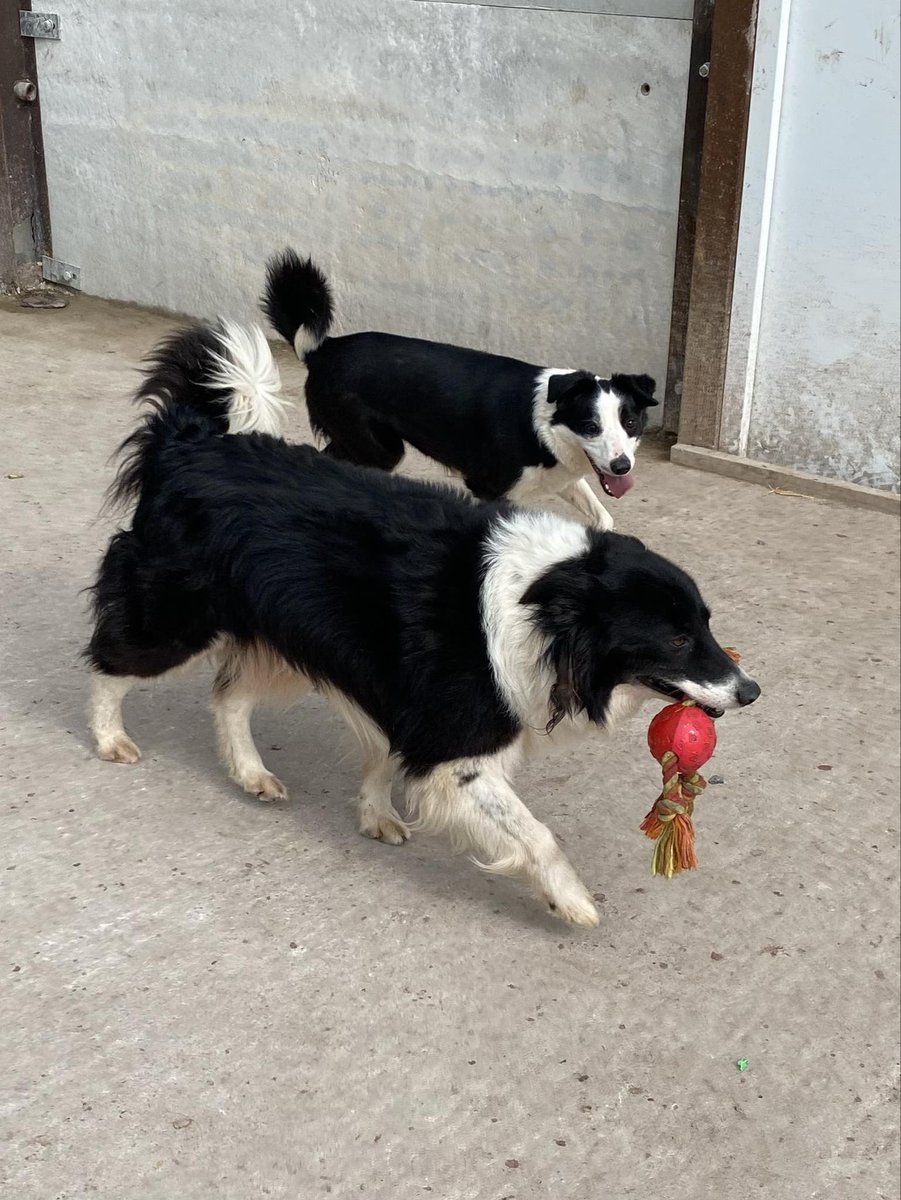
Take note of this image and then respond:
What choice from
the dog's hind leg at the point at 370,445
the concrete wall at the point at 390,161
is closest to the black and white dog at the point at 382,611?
the dog's hind leg at the point at 370,445

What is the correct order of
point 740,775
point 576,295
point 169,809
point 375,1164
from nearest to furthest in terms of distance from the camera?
point 375,1164, point 169,809, point 740,775, point 576,295

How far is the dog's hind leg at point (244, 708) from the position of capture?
11.7 feet

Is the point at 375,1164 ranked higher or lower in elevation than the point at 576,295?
lower

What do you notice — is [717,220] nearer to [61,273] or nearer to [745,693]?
[745,693]

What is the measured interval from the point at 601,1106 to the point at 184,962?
95 cm

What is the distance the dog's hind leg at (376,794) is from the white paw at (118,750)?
2.11 ft

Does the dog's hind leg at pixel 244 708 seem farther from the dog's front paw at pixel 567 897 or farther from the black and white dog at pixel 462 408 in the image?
the black and white dog at pixel 462 408

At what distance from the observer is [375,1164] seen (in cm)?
248

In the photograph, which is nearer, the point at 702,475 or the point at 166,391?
the point at 166,391

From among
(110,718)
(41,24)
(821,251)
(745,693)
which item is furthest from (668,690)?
(41,24)

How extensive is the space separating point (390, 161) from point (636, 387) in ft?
9.18

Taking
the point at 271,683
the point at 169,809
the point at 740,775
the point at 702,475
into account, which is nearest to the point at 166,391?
the point at 271,683

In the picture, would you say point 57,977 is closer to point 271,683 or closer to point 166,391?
point 271,683

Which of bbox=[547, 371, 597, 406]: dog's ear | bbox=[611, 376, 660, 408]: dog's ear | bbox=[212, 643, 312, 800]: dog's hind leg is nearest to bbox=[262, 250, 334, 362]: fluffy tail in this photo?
bbox=[547, 371, 597, 406]: dog's ear
